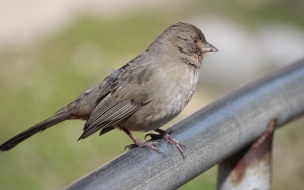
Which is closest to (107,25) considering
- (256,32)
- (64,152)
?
(256,32)

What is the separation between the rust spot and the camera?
3.62 metres

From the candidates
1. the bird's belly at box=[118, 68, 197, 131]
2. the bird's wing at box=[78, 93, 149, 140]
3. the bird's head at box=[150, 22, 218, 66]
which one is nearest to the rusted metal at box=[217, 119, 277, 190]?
the bird's belly at box=[118, 68, 197, 131]

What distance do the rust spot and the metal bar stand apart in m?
0.09

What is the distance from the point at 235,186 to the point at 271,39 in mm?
8014

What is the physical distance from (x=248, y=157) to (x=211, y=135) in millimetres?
658

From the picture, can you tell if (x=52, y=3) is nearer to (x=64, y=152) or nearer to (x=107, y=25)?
(x=107, y=25)

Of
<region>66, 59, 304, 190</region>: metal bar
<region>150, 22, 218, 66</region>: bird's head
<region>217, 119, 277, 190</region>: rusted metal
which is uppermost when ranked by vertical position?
<region>150, 22, 218, 66</region>: bird's head

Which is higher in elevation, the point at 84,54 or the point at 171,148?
the point at 171,148

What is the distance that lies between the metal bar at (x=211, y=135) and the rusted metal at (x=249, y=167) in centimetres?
11

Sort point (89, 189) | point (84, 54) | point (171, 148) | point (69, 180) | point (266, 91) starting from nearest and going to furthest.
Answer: point (89, 189) < point (171, 148) < point (266, 91) < point (69, 180) < point (84, 54)

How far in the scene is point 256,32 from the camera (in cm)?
1157

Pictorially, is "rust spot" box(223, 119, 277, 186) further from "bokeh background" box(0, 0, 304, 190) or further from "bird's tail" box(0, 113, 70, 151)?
"bokeh background" box(0, 0, 304, 190)

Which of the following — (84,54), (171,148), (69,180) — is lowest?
(69,180)

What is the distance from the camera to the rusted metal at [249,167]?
362cm
